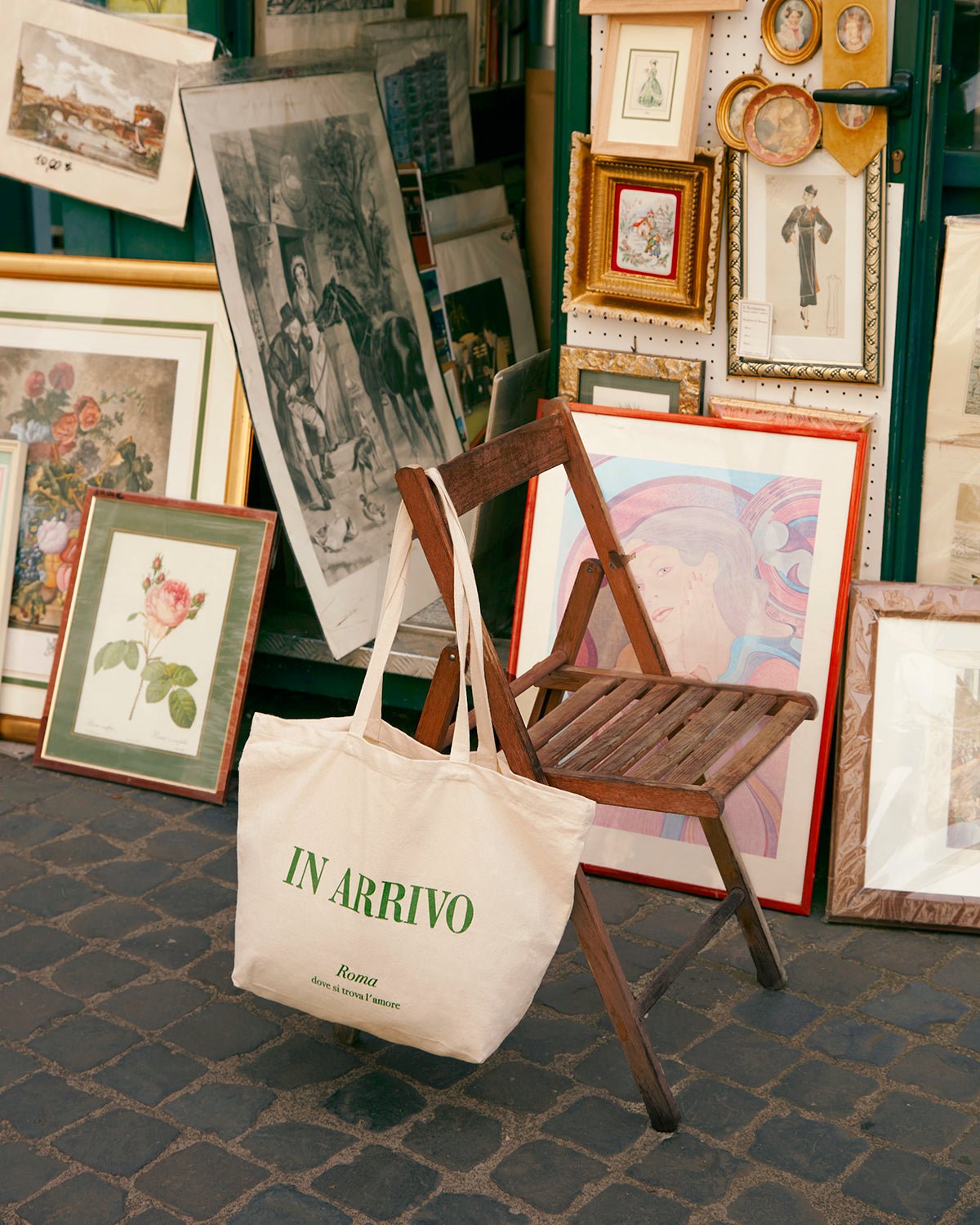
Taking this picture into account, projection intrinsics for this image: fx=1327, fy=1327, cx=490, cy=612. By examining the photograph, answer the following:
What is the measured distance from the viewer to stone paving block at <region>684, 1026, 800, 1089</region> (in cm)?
242

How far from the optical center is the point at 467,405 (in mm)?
4207

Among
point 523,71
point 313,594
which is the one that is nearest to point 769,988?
point 313,594

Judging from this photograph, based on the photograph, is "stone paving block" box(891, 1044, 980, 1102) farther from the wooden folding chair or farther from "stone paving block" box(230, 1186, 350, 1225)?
"stone paving block" box(230, 1186, 350, 1225)

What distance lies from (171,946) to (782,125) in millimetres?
2241

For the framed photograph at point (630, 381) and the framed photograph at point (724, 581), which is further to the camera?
the framed photograph at point (630, 381)

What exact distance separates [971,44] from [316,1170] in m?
2.68

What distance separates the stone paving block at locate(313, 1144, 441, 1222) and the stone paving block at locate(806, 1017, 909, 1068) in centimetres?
82

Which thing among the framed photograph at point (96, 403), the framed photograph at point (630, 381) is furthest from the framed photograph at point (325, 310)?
the framed photograph at point (630, 381)

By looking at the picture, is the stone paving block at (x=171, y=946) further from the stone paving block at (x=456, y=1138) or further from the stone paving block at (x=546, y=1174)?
the stone paving block at (x=546, y=1174)

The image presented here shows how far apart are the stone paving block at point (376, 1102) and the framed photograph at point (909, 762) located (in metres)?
1.08

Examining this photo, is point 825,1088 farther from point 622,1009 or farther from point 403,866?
point 403,866

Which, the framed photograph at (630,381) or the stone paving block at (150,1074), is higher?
the framed photograph at (630,381)

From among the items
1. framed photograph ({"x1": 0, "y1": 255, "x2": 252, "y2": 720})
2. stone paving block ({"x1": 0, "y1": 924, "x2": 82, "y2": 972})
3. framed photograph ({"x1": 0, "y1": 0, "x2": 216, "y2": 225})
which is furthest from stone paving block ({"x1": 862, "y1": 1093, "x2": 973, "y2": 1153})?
framed photograph ({"x1": 0, "y1": 0, "x2": 216, "y2": 225})

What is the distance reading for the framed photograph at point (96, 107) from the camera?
12.1 ft
